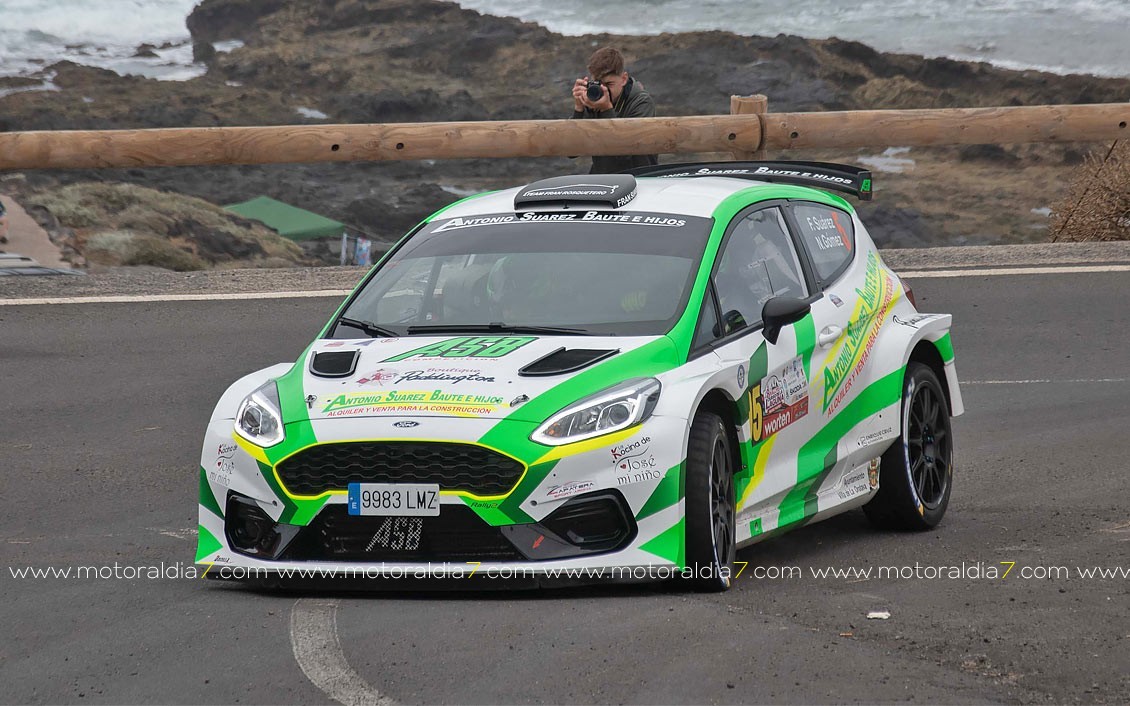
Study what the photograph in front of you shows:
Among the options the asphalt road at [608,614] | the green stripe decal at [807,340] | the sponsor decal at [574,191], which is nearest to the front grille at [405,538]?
the asphalt road at [608,614]

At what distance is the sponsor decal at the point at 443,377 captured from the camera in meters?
6.23

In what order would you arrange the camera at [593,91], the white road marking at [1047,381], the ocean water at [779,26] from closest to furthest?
the white road marking at [1047,381]
the camera at [593,91]
the ocean water at [779,26]

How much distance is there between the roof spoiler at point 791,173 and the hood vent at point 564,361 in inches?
91.4

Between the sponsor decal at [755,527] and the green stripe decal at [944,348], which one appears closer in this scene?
the sponsor decal at [755,527]

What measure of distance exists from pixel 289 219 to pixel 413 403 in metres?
19.5

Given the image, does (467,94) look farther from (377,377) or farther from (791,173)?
(377,377)

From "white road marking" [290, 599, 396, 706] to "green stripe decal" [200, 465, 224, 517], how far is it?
0.52 metres

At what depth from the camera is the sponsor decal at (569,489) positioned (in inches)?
232

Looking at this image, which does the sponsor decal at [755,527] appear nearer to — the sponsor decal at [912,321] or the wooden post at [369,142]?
the sponsor decal at [912,321]

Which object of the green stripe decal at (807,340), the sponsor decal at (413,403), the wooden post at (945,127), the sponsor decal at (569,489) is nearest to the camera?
the sponsor decal at (569,489)

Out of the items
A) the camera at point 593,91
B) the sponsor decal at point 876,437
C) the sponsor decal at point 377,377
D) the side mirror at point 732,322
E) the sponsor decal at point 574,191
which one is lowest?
the sponsor decal at point 876,437

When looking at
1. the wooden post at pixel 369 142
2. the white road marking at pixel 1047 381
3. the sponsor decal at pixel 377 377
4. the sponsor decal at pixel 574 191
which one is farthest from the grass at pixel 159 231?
the sponsor decal at pixel 377 377

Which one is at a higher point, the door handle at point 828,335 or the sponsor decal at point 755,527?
the door handle at point 828,335

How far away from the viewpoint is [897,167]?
30469 millimetres
